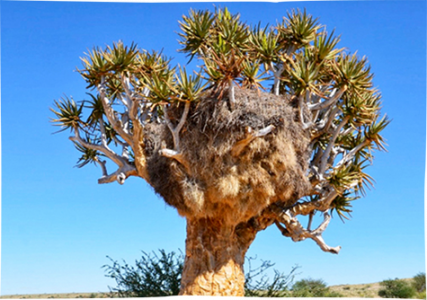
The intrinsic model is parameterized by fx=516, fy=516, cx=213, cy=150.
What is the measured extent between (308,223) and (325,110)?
3.41 m

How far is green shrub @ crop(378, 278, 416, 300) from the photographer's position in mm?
27328

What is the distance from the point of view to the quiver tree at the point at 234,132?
41.9 feet

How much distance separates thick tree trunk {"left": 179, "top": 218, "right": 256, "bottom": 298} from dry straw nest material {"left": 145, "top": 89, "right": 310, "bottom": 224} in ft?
1.58

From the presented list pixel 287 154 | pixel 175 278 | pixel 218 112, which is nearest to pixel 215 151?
pixel 218 112

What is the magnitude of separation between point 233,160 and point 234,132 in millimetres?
747

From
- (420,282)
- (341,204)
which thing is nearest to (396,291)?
(420,282)

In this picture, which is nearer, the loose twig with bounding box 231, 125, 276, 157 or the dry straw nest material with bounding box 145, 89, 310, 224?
the loose twig with bounding box 231, 125, 276, 157

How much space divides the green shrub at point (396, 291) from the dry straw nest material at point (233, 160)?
17.2 meters

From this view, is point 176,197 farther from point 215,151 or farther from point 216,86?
point 216,86

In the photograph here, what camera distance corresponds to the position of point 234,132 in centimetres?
1254

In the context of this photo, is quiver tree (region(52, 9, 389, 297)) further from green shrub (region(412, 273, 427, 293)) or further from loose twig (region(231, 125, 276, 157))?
green shrub (region(412, 273, 427, 293))

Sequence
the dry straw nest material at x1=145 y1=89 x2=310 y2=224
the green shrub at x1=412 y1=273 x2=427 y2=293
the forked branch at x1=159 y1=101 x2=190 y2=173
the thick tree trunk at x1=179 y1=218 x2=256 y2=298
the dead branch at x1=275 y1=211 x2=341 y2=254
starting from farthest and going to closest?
the green shrub at x1=412 y1=273 x2=427 y2=293 < the dead branch at x1=275 y1=211 x2=341 y2=254 < the thick tree trunk at x1=179 y1=218 x2=256 y2=298 < the forked branch at x1=159 y1=101 x2=190 y2=173 < the dry straw nest material at x1=145 y1=89 x2=310 y2=224

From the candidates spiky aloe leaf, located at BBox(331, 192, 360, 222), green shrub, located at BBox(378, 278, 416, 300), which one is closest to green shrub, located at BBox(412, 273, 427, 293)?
green shrub, located at BBox(378, 278, 416, 300)

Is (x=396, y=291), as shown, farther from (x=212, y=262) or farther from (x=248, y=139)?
(x=248, y=139)
